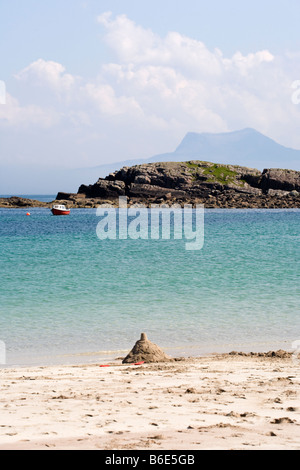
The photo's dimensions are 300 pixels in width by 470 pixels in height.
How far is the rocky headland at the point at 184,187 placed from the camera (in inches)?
5384

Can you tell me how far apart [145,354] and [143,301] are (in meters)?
9.57

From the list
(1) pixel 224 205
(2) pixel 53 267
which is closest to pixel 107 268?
(2) pixel 53 267

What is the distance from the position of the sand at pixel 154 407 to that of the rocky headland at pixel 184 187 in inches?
4752

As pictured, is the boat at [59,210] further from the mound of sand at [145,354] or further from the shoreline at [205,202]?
the mound of sand at [145,354]

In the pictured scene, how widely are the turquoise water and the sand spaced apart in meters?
3.01

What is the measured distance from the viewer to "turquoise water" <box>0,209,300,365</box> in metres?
16.3

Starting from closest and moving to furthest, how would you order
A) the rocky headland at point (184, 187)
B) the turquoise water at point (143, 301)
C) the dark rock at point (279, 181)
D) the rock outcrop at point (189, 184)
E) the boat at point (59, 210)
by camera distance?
the turquoise water at point (143, 301), the boat at point (59, 210), the rocky headland at point (184, 187), the rock outcrop at point (189, 184), the dark rock at point (279, 181)

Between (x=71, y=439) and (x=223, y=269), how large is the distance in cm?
2714

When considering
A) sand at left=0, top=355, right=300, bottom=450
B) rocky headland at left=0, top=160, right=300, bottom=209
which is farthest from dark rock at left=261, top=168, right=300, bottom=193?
sand at left=0, top=355, right=300, bottom=450

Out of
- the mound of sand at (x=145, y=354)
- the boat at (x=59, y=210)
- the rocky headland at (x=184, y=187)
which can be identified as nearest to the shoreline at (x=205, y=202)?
the rocky headland at (x=184, y=187)

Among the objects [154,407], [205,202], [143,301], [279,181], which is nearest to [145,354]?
[154,407]

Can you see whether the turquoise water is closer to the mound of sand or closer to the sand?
the mound of sand

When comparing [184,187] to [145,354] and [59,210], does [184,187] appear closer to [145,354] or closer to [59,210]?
[59,210]

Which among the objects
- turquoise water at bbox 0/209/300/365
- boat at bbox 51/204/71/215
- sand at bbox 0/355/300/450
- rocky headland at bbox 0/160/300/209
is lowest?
turquoise water at bbox 0/209/300/365
